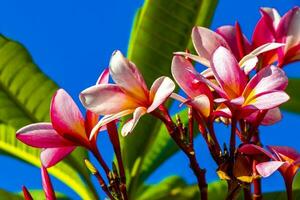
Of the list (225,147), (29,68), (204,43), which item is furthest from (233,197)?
(29,68)

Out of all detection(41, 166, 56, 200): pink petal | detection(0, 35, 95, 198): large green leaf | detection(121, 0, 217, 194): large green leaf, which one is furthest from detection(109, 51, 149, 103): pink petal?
detection(0, 35, 95, 198): large green leaf

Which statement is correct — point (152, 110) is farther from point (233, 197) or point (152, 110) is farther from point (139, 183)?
point (139, 183)

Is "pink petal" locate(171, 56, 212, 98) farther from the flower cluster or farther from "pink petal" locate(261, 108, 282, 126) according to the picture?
"pink petal" locate(261, 108, 282, 126)

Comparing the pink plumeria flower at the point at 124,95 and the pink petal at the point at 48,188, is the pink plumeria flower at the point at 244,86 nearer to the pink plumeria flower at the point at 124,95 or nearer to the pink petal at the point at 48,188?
the pink plumeria flower at the point at 124,95

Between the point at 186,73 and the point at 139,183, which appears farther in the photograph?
the point at 139,183

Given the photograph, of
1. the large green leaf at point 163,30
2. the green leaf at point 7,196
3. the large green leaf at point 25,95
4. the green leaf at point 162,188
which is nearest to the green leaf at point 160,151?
the green leaf at point 162,188

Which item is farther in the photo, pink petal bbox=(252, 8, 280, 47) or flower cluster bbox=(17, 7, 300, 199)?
pink petal bbox=(252, 8, 280, 47)
